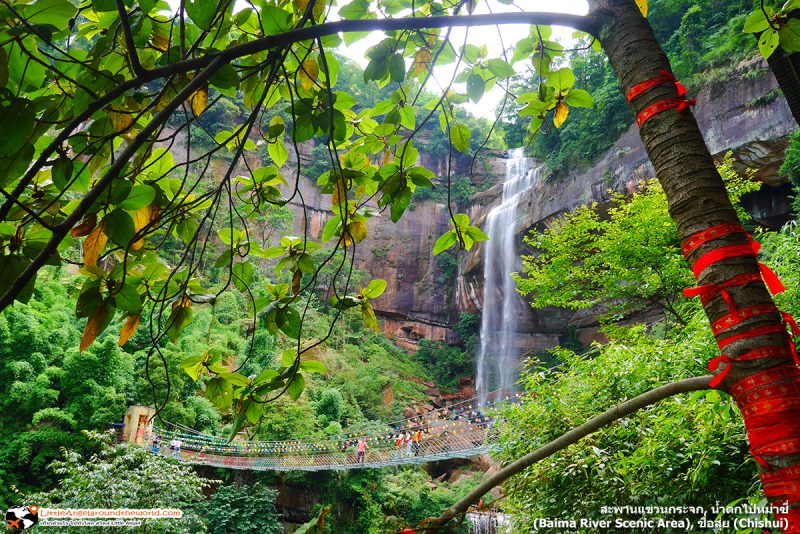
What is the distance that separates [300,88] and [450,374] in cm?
1412

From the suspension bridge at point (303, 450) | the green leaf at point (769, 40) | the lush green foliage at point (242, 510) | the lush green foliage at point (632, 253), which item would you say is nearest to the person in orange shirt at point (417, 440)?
the suspension bridge at point (303, 450)

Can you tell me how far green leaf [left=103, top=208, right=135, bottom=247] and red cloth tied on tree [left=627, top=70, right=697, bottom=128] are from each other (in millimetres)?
578

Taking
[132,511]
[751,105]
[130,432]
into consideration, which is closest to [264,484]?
[130,432]

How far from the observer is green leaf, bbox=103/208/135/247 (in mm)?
424

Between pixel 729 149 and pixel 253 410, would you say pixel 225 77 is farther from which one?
pixel 729 149

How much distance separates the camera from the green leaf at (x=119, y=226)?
0.42 m

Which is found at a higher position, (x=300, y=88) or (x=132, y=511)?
(x=300, y=88)

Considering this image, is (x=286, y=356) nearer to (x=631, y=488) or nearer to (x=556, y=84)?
(x=556, y=84)

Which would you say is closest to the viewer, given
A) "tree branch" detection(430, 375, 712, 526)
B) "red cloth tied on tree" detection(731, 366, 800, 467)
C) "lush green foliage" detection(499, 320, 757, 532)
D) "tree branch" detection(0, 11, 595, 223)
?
"tree branch" detection(0, 11, 595, 223)

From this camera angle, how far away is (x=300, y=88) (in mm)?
835

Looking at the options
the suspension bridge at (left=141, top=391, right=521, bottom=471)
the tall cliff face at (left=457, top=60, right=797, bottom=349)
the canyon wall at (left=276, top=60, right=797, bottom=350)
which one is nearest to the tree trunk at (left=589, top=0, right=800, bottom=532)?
the tall cliff face at (left=457, top=60, right=797, bottom=349)

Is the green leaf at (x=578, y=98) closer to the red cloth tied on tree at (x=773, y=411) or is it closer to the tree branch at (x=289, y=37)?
the tree branch at (x=289, y=37)

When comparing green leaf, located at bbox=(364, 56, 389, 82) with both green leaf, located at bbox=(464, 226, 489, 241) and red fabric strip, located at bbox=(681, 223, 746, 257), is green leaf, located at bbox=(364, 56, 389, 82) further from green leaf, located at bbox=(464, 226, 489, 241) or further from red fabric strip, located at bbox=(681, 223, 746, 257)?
red fabric strip, located at bbox=(681, 223, 746, 257)

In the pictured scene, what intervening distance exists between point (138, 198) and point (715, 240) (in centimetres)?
57
